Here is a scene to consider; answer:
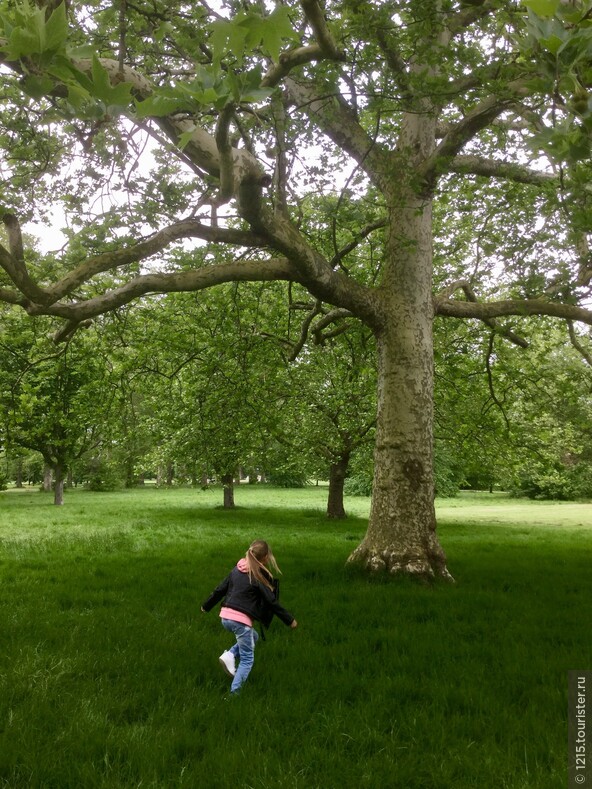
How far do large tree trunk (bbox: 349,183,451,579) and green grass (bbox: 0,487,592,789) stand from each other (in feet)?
1.94

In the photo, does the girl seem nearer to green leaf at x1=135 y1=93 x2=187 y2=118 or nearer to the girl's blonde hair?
the girl's blonde hair

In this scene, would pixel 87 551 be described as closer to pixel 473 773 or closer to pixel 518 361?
pixel 473 773

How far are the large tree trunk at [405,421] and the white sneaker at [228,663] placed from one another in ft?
13.6

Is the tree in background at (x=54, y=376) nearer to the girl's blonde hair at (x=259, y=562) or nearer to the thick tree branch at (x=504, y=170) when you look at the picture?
the girl's blonde hair at (x=259, y=562)

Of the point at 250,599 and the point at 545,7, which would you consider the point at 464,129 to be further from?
the point at 545,7

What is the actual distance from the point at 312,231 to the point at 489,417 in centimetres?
668

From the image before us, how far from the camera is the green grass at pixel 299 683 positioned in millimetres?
3674

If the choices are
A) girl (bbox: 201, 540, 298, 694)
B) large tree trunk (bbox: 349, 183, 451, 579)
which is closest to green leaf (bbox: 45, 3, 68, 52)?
girl (bbox: 201, 540, 298, 694)

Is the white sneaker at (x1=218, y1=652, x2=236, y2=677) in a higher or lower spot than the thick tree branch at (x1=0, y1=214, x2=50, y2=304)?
lower

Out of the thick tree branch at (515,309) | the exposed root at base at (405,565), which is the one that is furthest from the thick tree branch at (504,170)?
the exposed root at base at (405,565)

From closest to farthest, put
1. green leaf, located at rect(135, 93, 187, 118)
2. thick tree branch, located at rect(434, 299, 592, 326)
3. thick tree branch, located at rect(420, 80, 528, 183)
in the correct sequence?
green leaf, located at rect(135, 93, 187, 118), thick tree branch, located at rect(420, 80, 528, 183), thick tree branch, located at rect(434, 299, 592, 326)

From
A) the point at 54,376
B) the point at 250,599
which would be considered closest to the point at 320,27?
the point at 250,599

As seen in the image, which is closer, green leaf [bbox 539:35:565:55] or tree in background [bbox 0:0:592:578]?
green leaf [bbox 539:35:565:55]

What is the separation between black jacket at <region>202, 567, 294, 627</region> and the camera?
16.8ft
